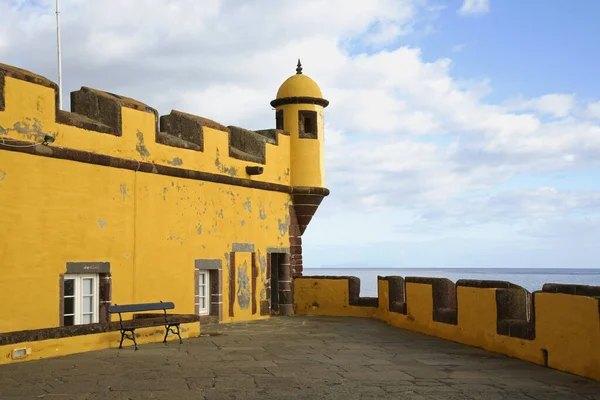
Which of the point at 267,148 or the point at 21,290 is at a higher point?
the point at 267,148

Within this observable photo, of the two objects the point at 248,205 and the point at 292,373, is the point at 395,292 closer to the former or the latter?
the point at 248,205

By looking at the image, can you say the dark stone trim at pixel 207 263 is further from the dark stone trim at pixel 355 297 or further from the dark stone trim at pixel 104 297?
the dark stone trim at pixel 355 297

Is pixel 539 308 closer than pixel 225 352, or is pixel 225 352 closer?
pixel 539 308

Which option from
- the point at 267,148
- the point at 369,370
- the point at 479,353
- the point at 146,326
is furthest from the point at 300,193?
the point at 369,370

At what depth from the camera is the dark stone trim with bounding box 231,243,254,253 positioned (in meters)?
18.0

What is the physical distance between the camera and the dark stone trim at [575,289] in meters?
9.57

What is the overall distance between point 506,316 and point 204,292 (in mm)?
7925

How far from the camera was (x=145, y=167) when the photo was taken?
1512 cm

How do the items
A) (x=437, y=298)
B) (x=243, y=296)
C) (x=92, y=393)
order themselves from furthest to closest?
(x=243, y=296) → (x=437, y=298) → (x=92, y=393)

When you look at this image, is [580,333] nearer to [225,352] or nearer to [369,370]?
[369,370]

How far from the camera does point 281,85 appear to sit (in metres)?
21.1

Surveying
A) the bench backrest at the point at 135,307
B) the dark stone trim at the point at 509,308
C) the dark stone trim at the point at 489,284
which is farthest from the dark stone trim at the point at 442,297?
the bench backrest at the point at 135,307

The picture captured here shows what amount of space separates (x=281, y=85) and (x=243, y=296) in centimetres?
647

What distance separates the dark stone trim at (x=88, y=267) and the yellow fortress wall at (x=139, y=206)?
3cm
